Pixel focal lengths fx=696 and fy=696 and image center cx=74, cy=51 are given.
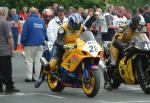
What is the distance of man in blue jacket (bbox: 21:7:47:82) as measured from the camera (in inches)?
707

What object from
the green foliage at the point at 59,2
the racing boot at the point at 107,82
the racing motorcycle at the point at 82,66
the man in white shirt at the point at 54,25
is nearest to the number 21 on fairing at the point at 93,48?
the racing motorcycle at the point at 82,66

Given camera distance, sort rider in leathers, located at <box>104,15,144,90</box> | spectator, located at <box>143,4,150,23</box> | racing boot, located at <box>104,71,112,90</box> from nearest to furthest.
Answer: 1. rider in leathers, located at <box>104,15,144,90</box>
2. racing boot, located at <box>104,71,112,90</box>
3. spectator, located at <box>143,4,150,23</box>

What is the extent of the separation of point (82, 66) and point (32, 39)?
368 centimetres

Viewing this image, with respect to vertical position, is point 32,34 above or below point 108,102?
above

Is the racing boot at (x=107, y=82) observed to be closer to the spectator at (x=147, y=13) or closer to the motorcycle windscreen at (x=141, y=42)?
the motorcycle windscreen at (x=141, y=42)

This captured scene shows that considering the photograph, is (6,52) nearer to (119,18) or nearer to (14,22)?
(119,18)

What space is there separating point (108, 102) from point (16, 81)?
497 cm

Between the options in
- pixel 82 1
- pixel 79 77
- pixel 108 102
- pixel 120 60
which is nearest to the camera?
pixel 108 102

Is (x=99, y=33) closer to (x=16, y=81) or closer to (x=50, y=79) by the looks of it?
(x=16, y=81)

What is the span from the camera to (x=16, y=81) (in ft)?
60.1

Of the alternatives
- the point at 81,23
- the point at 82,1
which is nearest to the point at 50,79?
the point at 81,23

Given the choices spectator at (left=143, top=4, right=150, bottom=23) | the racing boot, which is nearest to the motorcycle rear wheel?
the racing boot

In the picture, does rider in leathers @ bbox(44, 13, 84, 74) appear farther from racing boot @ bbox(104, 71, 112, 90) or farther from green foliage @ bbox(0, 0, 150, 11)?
green foliage @ bbox(0, 0, 150, 11)

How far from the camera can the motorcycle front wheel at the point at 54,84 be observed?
15.6m
